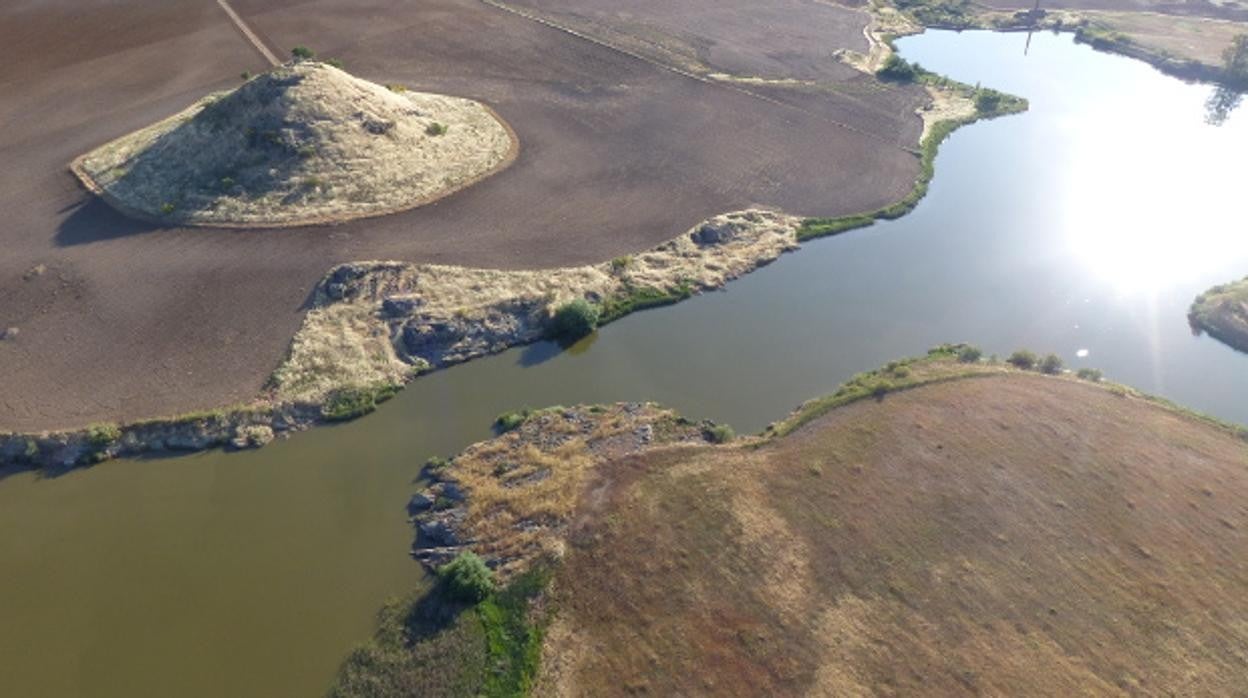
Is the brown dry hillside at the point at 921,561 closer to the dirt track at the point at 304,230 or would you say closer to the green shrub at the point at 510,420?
the green shrub at the point at 510,420

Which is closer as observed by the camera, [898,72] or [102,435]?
[102,435]

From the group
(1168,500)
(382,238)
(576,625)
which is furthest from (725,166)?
(576,625)

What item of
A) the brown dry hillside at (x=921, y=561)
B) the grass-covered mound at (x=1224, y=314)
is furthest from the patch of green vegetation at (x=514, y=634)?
the grass-covered mound at (x=1224, y=314)

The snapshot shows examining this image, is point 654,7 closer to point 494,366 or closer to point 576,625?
point 494,366

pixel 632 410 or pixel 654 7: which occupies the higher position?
pixel 654 7

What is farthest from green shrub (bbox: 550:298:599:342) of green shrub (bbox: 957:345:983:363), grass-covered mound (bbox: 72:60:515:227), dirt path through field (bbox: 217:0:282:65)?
dirt path through field (bbox: 217:0:282:65)

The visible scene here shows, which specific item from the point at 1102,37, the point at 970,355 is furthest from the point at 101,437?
the point at 1102,37

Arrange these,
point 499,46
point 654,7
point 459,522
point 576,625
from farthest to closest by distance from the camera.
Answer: point 654,7 < point 499,46 < point 459,522 < point 576,625

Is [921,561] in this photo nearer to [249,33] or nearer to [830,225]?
[830,225]
